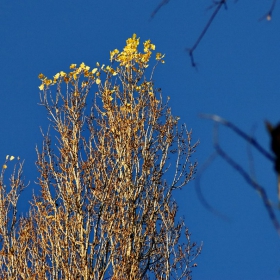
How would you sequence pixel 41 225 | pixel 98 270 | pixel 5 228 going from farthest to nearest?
pixel 5 228 → pixel 41 225 → pixel 98 270

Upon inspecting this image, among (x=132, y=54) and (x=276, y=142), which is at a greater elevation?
(x=132, y=54)

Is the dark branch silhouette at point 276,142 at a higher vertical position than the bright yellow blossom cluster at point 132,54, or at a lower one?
lower

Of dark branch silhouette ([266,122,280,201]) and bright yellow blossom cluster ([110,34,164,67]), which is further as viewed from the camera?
bright yellow blossom cluster ([110,34,164,67])

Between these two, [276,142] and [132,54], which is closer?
[276,142]

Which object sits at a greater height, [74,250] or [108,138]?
[108,138]

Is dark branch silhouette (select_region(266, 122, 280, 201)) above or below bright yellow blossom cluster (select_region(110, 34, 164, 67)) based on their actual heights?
below

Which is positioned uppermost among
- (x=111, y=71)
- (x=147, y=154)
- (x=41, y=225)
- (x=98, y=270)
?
(x=111, y=71)

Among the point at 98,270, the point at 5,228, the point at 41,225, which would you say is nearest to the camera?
the point at 98,270

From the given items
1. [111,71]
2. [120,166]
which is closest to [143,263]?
[120,166]

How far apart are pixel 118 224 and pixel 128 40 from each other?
330cm

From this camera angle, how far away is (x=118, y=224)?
348 inches

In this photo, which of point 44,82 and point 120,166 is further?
point 44,82

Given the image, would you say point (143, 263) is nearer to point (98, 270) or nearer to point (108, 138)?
point (98, 270)

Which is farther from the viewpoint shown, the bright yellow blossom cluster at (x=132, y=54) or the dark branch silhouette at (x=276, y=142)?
the bright yellow blossom cluster at (x=132, y=54)
